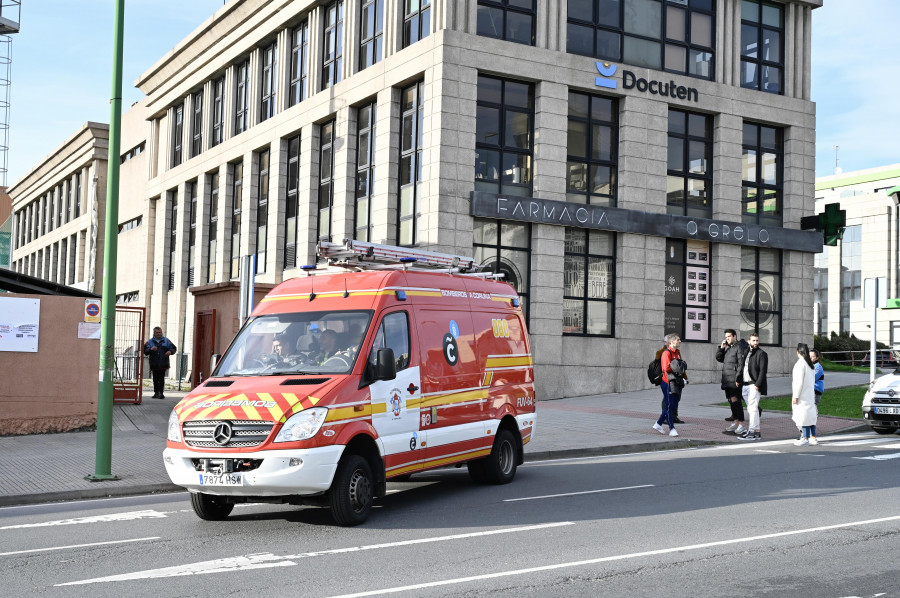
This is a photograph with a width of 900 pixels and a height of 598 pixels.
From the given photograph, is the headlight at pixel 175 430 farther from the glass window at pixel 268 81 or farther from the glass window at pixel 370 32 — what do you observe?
the glass window at pixel 268 81

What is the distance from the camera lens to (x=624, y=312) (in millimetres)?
28734

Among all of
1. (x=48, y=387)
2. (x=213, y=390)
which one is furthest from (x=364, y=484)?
(x=48, y=387)

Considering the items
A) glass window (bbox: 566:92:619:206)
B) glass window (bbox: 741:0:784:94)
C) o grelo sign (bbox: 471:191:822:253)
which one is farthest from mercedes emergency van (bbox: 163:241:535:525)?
glass window (bbox: 741:0:784:94)

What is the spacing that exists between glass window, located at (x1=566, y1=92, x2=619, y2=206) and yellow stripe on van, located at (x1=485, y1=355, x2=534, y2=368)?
1575 centimetres

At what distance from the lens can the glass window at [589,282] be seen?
28.2 metres

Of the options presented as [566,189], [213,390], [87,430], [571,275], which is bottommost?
[87,430]

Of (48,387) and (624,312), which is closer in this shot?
(48,387)

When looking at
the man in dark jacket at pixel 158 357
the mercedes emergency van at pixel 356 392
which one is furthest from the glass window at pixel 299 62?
the mercedes emergency van at pixel 356 392

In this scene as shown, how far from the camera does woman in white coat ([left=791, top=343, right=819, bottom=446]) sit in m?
16.6

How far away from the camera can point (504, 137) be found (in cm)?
2759

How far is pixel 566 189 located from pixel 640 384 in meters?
6.09

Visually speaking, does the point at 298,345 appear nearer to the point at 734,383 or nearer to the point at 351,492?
the point at 351,492

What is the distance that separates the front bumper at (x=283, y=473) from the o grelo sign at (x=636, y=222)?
18065 millimetres

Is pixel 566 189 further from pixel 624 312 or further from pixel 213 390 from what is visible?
pixel 213 390
